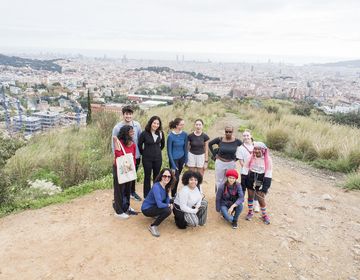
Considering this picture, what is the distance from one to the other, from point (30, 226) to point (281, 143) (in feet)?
23.6

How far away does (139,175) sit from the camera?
20.9 ft

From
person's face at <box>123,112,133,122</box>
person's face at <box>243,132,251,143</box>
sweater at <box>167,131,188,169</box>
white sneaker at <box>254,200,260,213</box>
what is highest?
person's face at <box>123,112,133,122</box>

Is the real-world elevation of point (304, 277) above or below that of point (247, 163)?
below

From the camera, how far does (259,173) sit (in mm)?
4535

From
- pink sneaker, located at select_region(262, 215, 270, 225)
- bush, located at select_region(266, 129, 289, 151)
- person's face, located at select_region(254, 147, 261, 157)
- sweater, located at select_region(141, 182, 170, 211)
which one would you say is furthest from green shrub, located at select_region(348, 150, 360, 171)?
sweater, located at select_region(141, 182, 170, 211)

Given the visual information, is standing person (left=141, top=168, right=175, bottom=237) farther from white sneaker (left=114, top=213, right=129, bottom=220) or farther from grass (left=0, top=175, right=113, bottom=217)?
grass (left=0, top=175, right=113, bottom=217)

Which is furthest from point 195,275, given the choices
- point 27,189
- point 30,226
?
point 27,189

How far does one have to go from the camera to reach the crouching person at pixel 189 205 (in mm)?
4289

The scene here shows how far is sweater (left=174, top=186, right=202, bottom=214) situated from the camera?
4.30m

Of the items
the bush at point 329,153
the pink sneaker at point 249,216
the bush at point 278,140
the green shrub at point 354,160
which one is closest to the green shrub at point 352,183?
the green shrub at point 354,160

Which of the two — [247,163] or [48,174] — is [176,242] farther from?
[48,174]

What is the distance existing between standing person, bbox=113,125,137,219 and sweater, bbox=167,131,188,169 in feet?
1.83

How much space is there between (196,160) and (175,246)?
60.1 inches

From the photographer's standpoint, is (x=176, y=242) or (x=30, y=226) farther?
(x=30, y=226)
